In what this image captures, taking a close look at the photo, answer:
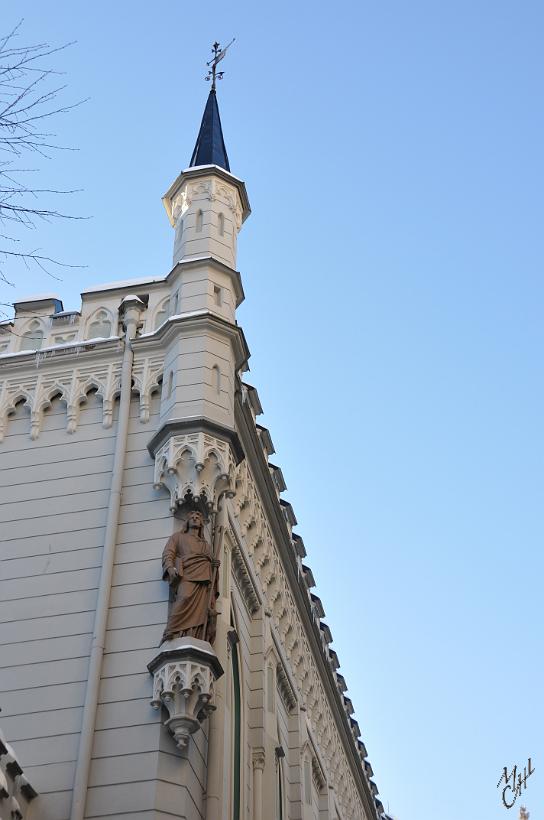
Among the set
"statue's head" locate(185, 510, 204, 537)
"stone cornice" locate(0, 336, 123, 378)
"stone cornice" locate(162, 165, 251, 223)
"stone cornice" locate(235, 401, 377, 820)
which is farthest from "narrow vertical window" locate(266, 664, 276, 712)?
"stone cornice" locate(162, 165, 251, 223)

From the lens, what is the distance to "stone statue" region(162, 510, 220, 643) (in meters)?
14.1

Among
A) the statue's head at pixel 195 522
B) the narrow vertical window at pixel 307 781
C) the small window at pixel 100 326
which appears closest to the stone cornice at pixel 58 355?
the small window at pixel 100 326

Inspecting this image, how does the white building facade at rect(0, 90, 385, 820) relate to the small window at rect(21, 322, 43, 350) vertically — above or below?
below

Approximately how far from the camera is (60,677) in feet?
47.4

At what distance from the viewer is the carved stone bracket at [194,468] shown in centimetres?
1580

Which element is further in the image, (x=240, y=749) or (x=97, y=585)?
(x=240, y=749)

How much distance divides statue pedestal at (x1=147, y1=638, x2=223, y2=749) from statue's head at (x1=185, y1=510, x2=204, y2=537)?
1.93 m

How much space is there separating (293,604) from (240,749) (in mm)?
6307

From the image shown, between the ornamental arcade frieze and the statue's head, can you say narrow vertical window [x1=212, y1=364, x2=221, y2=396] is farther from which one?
the statue's head

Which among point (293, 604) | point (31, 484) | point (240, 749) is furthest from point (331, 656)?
point (31, 484)

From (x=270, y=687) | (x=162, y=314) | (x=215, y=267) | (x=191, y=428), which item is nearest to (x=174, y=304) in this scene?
→ (x=162, y=314)

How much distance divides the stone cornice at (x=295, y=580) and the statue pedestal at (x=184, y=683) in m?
5.86

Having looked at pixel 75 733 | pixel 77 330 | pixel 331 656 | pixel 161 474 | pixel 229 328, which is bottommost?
pixel 75 733

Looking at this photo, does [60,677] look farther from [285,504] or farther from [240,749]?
[285,504]
